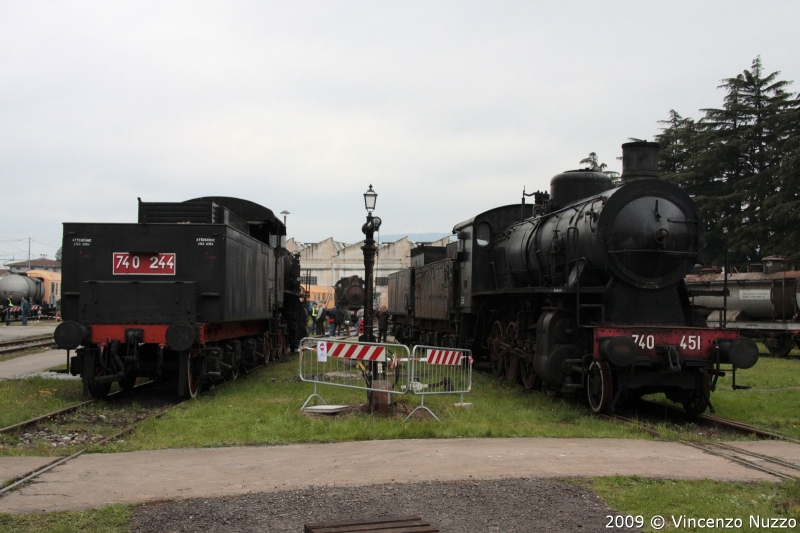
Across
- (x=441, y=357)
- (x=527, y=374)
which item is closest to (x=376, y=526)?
(x=441, y=357)

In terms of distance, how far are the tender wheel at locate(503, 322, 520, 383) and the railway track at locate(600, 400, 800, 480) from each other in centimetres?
362

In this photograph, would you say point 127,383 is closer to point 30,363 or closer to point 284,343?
point 30,363

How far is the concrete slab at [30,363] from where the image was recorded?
1705cm

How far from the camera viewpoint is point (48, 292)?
52562 millimetres

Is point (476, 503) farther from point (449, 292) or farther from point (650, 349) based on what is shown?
point (449, 292)

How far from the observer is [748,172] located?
40844 millimetres

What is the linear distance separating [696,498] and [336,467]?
10.8 feet

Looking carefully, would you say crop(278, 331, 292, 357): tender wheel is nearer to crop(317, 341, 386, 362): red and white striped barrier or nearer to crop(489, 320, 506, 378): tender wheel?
crop(489, 320, 506, 378): tender wheel

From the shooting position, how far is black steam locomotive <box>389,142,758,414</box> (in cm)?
1088

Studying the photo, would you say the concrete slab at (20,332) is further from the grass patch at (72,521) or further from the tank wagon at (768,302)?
the grass patch at (72,521)

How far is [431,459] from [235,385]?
7.85 m

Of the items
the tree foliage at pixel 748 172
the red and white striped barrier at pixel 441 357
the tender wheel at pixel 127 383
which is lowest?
the tender wheel at pixel 127 383

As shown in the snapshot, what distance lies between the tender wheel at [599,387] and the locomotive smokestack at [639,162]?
3109 millimetres

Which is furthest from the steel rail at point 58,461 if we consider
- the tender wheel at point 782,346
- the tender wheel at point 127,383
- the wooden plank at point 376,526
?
the tender wheel at point 782,346
